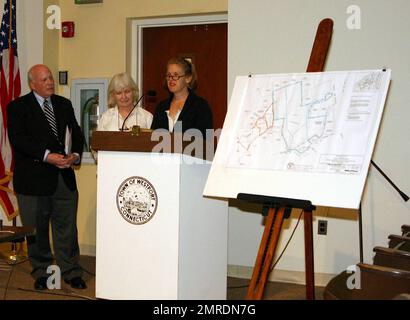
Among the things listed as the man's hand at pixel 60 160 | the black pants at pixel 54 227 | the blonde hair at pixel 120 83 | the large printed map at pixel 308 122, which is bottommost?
the black pants at pixel 54 227

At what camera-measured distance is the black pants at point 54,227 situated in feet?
10.6

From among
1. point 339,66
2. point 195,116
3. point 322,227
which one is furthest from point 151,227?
point 339,66

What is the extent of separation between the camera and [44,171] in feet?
10.5

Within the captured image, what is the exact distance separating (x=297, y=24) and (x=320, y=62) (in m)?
1.34

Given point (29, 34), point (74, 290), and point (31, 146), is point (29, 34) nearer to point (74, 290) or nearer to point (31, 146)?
point (31, 146)

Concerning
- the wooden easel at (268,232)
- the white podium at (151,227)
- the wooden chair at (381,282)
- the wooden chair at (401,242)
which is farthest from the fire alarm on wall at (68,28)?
the wooden chair at (381,282)

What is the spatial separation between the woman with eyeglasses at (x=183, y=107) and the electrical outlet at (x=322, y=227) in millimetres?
1207

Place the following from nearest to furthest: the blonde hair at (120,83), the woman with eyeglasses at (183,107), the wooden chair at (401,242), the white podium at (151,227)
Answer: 1. the white podium at (151,227)
2. the wooden chair at (401,242)
3. the woman with eyeglasses at (183,107)
4. the blonde hair at (120,83)

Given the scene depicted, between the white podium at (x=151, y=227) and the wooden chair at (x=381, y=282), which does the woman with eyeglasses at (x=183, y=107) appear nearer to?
the white podium at (x=151, y=227)

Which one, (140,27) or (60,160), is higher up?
(140,27)

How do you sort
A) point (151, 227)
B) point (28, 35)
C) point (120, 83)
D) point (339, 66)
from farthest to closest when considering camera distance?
1. point (28, 35)
2. point (339, 66)
3. point (120, 83)
4. point (151, 227)

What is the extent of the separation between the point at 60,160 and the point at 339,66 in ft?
6.64

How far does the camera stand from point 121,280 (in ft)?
7.54
